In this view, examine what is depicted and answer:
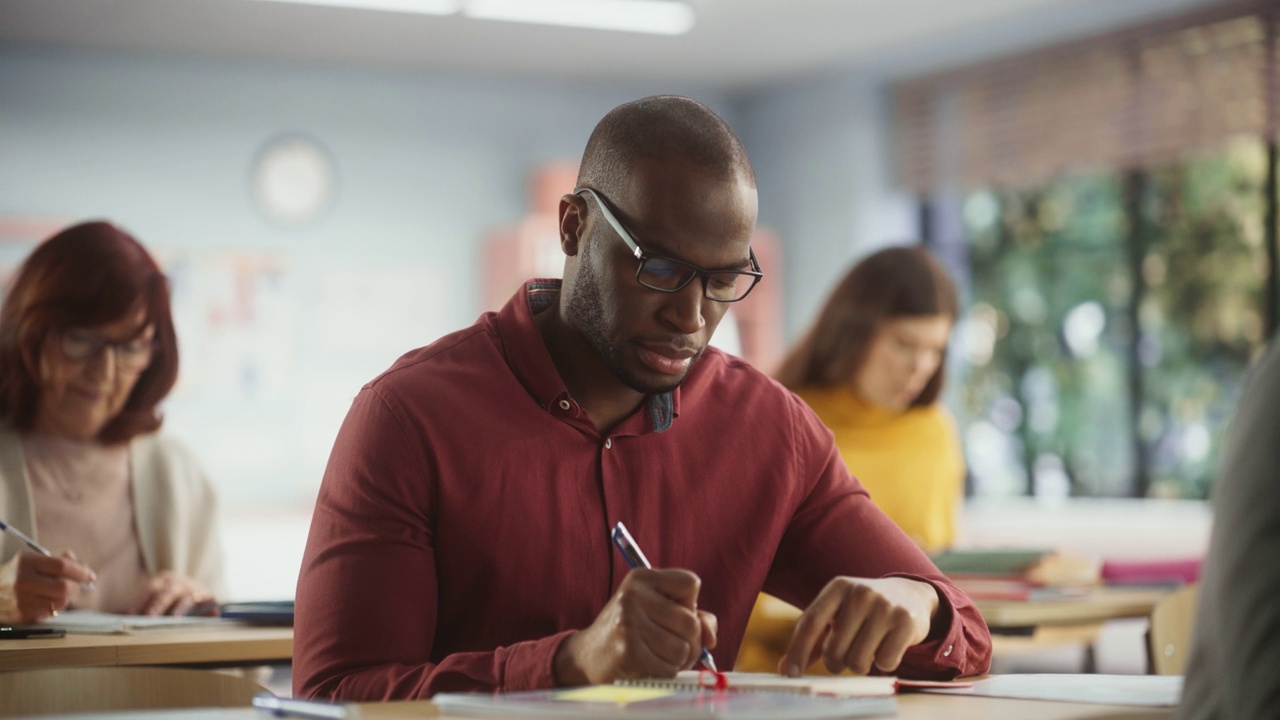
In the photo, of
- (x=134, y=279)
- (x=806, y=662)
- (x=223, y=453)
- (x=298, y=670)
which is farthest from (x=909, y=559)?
(x=223, y=453)

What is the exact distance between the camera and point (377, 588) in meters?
1.51

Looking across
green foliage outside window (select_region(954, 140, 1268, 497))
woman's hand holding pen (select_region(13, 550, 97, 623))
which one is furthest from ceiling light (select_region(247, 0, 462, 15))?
woman's hand holding pen (select_region(13, 550, 97, 623))

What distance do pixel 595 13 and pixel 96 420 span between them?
365 cm

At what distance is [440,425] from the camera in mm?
1649

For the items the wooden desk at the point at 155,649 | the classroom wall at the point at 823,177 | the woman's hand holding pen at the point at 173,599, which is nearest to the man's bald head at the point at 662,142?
the wooden desk at the point at 155,649

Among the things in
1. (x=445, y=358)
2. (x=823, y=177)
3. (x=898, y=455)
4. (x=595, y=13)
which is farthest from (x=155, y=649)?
(x=823, y=177)

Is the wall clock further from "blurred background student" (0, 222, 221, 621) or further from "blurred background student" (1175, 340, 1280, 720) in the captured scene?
"blurred background student" (1175, 340, 1280, 720)

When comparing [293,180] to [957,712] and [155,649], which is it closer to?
[155,649]

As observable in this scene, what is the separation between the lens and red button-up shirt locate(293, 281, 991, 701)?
1.51 meters

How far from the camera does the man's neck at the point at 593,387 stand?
1772 millimetres

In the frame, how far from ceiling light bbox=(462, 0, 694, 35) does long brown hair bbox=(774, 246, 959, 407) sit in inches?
98.1

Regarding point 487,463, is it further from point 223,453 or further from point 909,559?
point 223,453

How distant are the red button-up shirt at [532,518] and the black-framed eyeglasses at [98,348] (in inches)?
50.4

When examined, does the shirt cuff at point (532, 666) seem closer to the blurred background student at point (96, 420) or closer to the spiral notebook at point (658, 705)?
the spiral notebook at point (658, 705)
